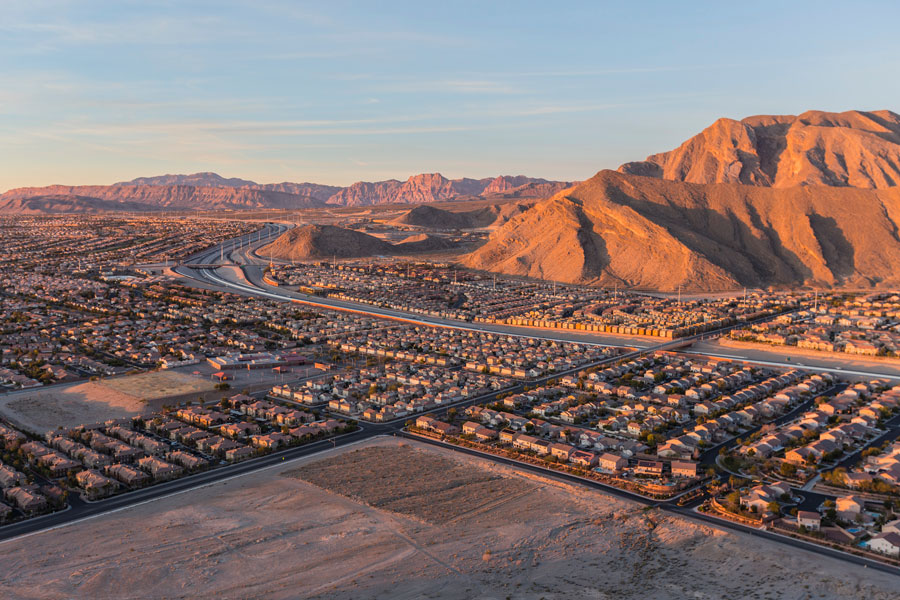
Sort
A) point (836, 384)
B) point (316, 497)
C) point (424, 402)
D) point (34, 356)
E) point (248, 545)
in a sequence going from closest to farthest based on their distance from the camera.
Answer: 1. point (248, 545)
2. point (316, 497)
3. point (424, 402)
4. point (836, 384)
5. point (34, 356)

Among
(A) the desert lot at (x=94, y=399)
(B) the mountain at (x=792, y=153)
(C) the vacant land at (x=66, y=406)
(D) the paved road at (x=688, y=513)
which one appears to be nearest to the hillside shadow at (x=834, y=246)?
(B) the mountain at (x=792, y=153)

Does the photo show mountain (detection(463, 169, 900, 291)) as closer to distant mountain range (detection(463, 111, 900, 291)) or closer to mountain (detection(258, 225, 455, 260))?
distant mountain range (detection(463, 111, 900, 291))

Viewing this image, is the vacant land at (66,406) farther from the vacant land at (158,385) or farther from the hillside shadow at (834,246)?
the hillside shadow at (834,246)

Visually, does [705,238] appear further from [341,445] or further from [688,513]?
[688,513]

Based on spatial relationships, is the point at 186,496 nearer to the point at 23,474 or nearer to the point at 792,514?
the point at 23,474

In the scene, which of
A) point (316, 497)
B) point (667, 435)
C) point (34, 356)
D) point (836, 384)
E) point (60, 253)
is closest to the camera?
point (316, 497)

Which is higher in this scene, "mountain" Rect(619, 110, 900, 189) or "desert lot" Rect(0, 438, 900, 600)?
"mountain" Rect(619, 110, 900, 189)

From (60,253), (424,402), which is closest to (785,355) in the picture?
(424,402)

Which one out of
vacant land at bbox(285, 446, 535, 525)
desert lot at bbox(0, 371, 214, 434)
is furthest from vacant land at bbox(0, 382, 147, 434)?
vacant land at bbox(285, 446, 535, 525)
